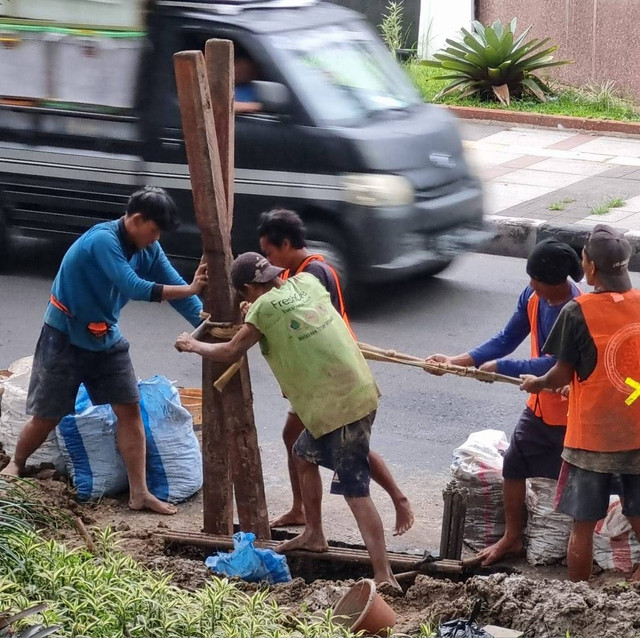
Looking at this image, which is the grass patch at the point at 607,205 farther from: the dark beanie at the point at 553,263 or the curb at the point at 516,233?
the dark beanie at the point at 553,263

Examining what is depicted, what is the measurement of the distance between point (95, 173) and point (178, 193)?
0.78m

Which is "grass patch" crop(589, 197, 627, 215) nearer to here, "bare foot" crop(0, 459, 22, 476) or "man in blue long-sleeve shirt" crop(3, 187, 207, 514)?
"man in blue long-sleeve shirt" crop(3, 187, 207, 514)

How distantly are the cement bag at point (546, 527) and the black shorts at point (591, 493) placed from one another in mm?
439

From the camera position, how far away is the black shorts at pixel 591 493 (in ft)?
14.9

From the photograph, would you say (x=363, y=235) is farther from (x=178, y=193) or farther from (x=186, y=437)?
(x=186, y=437)

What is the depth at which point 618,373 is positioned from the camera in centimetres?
445

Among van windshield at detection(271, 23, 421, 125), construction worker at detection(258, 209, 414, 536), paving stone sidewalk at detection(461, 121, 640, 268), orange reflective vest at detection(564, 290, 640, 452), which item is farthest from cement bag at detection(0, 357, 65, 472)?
paving stone sidewalk at detection(461, 121, 640, 268)

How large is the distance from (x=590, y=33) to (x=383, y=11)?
11.1ft

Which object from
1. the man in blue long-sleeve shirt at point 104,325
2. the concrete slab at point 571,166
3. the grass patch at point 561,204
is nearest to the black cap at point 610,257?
the man in blue long-sleeve shirt at point 104,325

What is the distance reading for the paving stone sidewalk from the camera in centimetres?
1078

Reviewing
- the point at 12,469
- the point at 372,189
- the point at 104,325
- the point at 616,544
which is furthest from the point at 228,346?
the point at 372,189

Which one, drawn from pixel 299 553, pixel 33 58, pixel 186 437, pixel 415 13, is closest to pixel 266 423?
pixel 186 437

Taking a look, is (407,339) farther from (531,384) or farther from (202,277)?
(531,384)

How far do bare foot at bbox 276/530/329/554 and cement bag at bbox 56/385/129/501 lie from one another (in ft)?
3.81
